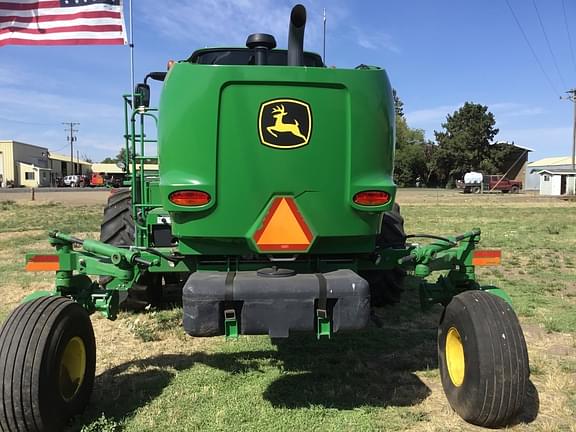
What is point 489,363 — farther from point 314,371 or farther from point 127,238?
point 127,238

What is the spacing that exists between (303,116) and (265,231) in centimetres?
73

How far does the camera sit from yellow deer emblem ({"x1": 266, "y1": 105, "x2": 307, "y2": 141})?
3156mm

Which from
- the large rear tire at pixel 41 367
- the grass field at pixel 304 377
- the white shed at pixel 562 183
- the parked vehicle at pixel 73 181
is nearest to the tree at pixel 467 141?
the white shed at pixel 562 183

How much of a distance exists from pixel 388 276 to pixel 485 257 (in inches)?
67.2

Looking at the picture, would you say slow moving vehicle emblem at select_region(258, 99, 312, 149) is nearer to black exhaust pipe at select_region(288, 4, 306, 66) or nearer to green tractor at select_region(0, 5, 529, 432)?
green tractor at select_region(0, 5, 529, 432)

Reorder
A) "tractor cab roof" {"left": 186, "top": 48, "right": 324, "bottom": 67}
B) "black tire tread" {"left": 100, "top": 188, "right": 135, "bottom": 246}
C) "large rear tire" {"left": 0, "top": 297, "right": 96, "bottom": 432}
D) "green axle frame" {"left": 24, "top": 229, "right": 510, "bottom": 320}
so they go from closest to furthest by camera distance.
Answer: "large rear tire" {"left": 0, "top": 297, "right": 96, "bottom": 432}, "green axle frame" {"left": 24, "top": 229, "right": 510, "bottom": 320}, "tractor cab roof" {"left": 186, "top": 48, "right": 324, "bottom": 67}, "black tire tread" {"left": 100, "top": 188, "right": 135, "bottom": 246}

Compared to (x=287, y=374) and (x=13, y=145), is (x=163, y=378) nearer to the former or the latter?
(x=287, y=374)

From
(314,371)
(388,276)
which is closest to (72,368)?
(314,371)

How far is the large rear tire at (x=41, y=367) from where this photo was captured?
3.02m

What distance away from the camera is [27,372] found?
3037 mm

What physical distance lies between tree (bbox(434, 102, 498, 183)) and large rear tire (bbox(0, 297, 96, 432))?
64370 millimetres

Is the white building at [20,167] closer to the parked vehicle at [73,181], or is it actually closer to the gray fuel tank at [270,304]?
the parked vehicle at [73,181]

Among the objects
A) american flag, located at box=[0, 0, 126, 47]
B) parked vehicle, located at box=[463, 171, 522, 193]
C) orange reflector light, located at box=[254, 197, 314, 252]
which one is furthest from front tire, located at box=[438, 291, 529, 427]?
parked vehicle, located at box=[463, 171, 522, 193]

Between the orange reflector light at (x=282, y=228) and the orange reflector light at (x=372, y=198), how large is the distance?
0.37 metres
